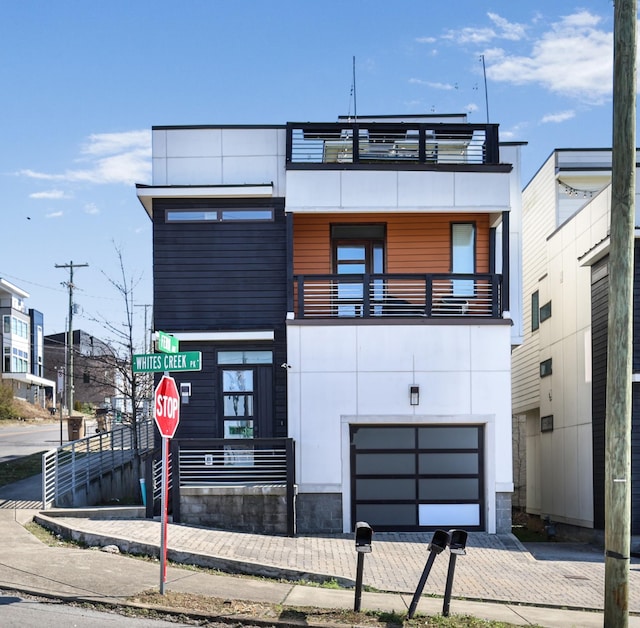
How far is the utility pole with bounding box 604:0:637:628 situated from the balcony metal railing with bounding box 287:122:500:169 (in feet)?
27.0

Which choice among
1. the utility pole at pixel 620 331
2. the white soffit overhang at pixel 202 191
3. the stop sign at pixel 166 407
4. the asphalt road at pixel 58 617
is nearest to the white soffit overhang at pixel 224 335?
the white soffit overhang at pixel 202 191

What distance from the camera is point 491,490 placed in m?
17.0

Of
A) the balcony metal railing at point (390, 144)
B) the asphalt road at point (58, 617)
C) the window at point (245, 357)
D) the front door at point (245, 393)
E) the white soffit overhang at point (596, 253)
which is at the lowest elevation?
the asphalt road at point (58, 617)

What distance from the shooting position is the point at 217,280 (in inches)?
723

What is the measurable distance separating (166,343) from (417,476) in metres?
8.00

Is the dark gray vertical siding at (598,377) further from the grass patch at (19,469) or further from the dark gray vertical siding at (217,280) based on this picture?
the grass patch at (19,469)

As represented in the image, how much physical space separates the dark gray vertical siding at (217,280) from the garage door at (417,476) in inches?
91.6

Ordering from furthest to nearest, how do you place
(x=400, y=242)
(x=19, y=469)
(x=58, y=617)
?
(x=19, y=469) → (x=400, y=242) → (x=58, y=617)

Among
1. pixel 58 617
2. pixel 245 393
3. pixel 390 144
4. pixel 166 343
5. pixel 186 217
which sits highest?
pixel 390 144

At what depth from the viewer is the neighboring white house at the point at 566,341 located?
19.5 m

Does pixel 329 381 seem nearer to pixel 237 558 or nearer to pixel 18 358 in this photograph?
pixel 237 558

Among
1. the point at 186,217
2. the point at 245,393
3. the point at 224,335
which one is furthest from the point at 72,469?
the point at 186,217

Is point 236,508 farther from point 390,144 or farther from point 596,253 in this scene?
point 596,253

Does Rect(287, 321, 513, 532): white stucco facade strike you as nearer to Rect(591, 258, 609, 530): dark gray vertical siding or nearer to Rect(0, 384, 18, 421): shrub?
Rect(591, 258, 609, 530): dark gray vertical siding
